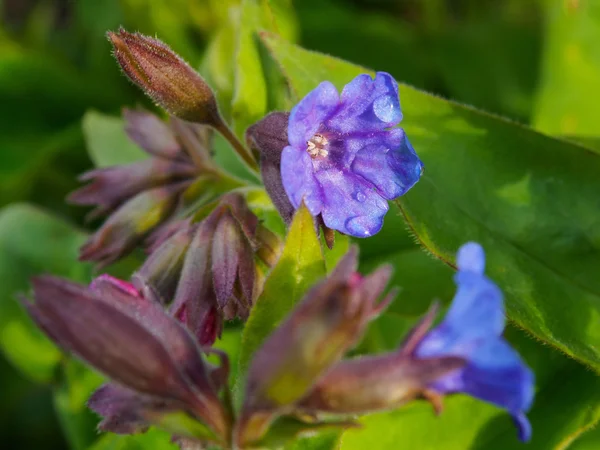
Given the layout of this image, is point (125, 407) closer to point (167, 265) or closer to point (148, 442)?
point (167, 265)

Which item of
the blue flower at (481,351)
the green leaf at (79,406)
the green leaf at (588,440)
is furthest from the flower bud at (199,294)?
the green leaf at (588,440)

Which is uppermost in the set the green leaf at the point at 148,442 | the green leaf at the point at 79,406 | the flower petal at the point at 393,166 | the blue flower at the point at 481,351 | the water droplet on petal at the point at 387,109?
the water droplet on petal at the point at 387,109

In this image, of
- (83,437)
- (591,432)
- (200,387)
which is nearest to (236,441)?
(200,387)

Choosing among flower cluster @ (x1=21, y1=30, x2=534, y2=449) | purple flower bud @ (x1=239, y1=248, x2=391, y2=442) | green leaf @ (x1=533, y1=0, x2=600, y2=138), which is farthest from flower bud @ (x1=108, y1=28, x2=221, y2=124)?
green leaf @ (x1=533, y1=0, x2=600, y2=138)

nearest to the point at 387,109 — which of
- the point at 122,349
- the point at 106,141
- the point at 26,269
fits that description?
the point at 122,349

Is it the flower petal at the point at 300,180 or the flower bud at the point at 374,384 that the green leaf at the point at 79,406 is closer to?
the flower petal at the point at 300,180

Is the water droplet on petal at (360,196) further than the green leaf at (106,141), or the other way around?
the green leaf at (106,141)

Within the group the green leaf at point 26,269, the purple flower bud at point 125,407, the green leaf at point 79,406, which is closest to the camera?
the purple flower bud at point 125,407
